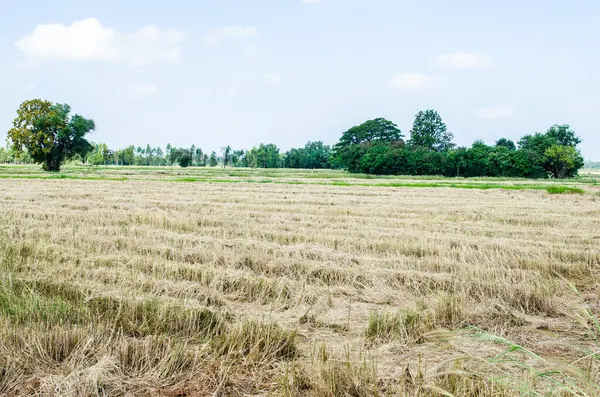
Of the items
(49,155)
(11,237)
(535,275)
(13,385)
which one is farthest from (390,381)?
(49,155)

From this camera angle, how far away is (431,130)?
108 m

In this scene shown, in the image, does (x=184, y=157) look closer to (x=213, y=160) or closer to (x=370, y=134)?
(x=213, y=160)

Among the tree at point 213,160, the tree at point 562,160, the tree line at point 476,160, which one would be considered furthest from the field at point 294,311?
the tree at point 213,160

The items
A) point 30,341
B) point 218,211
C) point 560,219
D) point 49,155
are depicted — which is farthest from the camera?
point 49,155

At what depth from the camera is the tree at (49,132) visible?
52.4 metres

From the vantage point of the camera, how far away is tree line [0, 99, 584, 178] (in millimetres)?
53562

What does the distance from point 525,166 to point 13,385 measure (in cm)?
7599

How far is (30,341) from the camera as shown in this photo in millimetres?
Answer: 3654

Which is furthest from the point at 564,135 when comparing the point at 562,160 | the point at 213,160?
the point at 213,160

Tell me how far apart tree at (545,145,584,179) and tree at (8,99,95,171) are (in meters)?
72.6

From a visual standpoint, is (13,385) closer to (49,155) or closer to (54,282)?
(54,282)

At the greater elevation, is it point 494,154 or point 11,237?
point 494,154

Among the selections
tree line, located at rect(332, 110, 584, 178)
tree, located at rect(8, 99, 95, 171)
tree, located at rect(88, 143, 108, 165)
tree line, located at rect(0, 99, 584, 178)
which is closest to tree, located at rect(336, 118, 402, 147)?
tree line, located at rect(0, 99, 584, 178)

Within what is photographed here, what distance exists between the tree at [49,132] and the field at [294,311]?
4868cm
